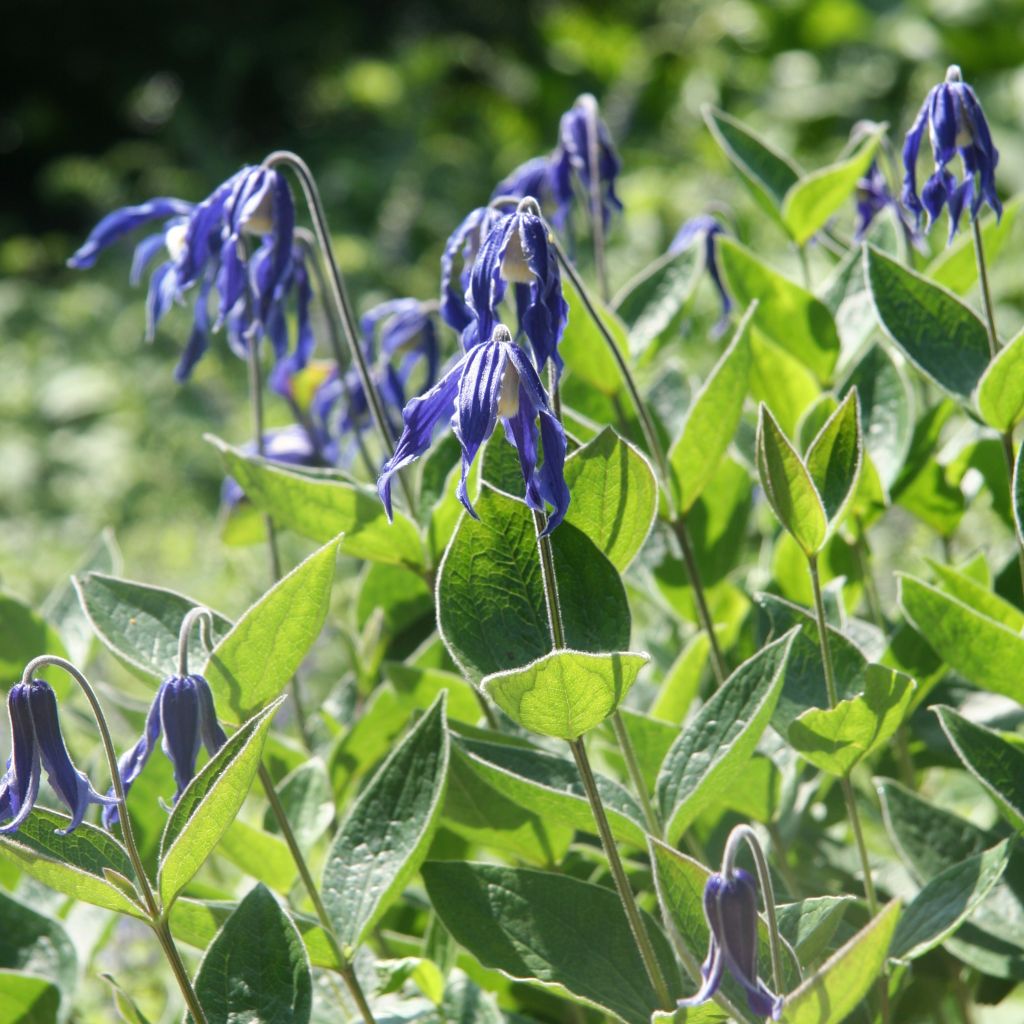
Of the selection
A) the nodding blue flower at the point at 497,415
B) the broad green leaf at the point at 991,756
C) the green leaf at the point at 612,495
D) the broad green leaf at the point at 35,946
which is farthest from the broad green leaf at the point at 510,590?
the broad green leaf at the point at 35,946

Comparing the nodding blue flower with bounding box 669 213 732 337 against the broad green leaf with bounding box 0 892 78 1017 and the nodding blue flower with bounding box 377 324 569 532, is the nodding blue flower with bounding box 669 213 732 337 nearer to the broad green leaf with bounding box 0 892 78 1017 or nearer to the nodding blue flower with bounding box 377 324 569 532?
the nodding blue flower with bounding box 377 324 569 532

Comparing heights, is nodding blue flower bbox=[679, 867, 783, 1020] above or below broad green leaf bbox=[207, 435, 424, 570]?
below

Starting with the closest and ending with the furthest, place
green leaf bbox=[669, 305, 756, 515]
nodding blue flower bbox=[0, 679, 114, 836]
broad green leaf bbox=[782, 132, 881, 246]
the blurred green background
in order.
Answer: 1. nodding blue flower bbox=[0, 679, 114, 836]
2. green leaf bbox=[669, 305, 756, 515]
3. broad green leaf bbox=[782, 132, 881, 246]
4. the blurred green background

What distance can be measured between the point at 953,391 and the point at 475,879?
0.52 meters

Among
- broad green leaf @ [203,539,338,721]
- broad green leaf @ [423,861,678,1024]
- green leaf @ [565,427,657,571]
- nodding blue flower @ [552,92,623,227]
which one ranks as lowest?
broad green leaf @ [423,861,678,1024]

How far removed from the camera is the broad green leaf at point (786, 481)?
0.87 m

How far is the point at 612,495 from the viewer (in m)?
0.89

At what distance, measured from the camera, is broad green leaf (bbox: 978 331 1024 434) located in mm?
914

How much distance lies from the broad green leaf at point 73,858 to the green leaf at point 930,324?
0.68 metres

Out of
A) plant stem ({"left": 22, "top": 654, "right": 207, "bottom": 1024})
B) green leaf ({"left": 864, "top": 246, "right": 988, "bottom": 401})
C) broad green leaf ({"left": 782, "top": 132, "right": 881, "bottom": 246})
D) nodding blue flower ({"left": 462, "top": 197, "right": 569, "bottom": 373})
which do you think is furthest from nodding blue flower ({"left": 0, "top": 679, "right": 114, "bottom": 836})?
broad green leaf ({"left": 782, "top": 132, "right": 881, "bottom": 246})

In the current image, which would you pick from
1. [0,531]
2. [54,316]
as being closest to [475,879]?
[0,531]

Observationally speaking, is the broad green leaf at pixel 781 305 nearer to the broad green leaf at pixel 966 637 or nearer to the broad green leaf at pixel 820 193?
the broad green leaf at pixel 820 193

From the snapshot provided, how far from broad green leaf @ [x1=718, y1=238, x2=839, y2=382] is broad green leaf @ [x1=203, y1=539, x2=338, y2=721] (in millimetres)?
→ 550

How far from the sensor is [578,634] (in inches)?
35.3
